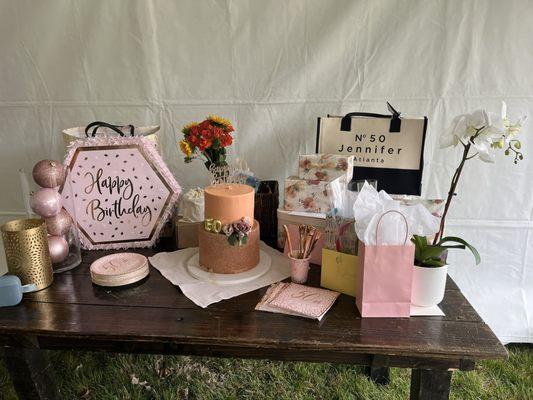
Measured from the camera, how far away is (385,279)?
90cm

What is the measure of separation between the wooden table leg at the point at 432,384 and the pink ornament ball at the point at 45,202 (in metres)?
1.04

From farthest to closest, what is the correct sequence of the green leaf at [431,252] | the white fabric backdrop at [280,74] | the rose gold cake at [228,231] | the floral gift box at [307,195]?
1. the white fabric backdrop at [280,74]
2. the floral gift box at [307,195]
3. the rose gold cake at [228,231]
4. the green leaf at [431,252]

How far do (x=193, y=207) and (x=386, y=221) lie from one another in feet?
2.08

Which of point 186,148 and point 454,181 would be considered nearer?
point 454,181

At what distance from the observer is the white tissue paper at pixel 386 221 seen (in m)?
0.88

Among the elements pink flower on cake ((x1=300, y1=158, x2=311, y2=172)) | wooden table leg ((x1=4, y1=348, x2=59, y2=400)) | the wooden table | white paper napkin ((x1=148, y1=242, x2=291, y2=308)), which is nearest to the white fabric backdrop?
pink flower on cake ((x1=300, y1=158, x2=311, y2=172))

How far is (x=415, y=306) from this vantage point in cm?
97

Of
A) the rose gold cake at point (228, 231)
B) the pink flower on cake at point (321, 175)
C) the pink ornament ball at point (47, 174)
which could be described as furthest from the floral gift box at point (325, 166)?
the pink ornament ball at point (47, 174)

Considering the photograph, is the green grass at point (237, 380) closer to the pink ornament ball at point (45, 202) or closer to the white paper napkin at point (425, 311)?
the white paper napkin at point (425, 311)

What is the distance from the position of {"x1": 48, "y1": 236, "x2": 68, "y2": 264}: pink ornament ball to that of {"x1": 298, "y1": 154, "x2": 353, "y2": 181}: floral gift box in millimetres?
739

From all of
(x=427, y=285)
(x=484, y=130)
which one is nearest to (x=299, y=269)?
(x=427, y=285)

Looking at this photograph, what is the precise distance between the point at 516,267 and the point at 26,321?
1671mm

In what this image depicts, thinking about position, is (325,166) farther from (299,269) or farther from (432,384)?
(432,384)

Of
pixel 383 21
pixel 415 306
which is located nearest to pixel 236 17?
pixel 383 21
